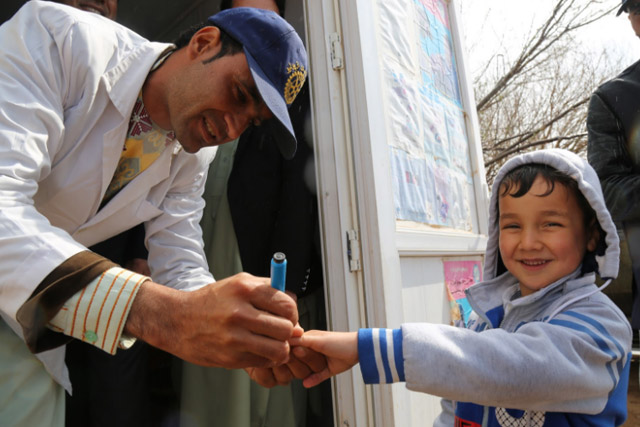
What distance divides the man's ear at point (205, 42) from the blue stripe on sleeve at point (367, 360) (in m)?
0.97

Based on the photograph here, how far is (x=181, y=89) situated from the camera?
1459 mm

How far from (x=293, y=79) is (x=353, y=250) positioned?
0.75 m

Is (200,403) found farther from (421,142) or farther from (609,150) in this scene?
(609,150)

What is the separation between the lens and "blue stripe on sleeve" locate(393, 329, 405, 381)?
994mm

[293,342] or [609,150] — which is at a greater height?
[609,150]

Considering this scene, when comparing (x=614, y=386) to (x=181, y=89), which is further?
(x=181, y=89)

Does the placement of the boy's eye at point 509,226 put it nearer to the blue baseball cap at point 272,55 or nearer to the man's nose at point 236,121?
the blue baseball cap at point 272,55

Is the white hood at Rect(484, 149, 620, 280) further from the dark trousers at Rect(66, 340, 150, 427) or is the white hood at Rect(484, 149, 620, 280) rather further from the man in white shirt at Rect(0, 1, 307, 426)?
the dark trousers at Rect(66, 340, 150, 427)

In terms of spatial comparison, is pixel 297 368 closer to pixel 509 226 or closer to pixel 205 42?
pixel 509 226

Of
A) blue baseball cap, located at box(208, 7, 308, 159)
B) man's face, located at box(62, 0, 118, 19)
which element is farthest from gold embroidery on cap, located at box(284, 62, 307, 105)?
man's face, located at box(62, 0, 118, 19)

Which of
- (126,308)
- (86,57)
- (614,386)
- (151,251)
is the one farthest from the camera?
(151,251)

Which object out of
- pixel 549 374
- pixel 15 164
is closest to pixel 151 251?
pixel 15 164

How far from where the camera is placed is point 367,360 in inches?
40.2

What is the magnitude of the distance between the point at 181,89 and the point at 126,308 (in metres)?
0.79
